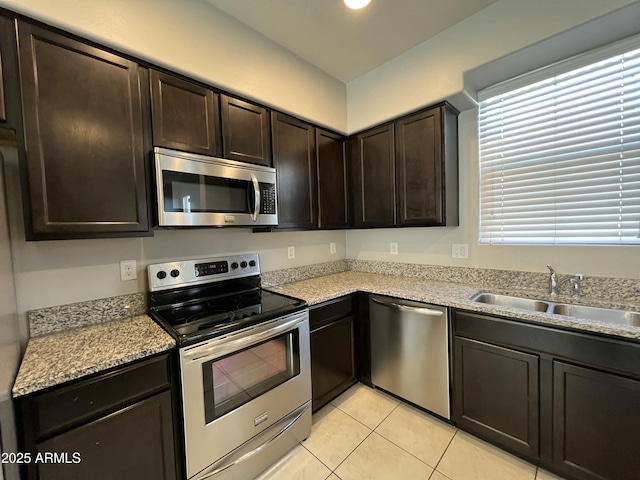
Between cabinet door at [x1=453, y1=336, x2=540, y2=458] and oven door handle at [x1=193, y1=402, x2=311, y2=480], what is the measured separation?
1.05 meters

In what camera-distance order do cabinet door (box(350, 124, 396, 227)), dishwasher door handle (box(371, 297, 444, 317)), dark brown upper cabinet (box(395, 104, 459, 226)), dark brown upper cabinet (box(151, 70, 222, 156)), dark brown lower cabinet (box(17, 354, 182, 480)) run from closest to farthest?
dark brown lower cabinet (box(17, 354, 182, 480)) < dark brown upper cabinet (box(151, 70, 222, 156)) < dishwasher door handle (box(371, 297, 444, 317)) < dark brown upper cabinet (box(395, 104, 459, 226)) < cabinet door (box(350, 124, 396, 227))

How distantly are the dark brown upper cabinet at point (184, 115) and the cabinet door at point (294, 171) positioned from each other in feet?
1.55

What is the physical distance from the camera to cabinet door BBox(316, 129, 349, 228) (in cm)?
233

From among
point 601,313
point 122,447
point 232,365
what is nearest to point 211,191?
point 232,365

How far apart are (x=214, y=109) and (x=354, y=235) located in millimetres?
1862

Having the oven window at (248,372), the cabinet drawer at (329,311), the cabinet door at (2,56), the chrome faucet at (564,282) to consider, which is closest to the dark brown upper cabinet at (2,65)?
the cabinet door at (2,56)

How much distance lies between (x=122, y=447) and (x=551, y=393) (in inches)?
82.9

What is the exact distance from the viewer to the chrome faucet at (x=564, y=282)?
1.67 metres

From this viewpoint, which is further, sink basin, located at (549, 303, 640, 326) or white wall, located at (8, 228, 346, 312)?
sink basin, located at (549, 303, 640, 326)

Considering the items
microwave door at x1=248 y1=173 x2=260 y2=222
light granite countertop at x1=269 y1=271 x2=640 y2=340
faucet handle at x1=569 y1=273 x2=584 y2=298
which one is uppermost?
microwave door at x1=248 y1=173 x2=260 y2=222

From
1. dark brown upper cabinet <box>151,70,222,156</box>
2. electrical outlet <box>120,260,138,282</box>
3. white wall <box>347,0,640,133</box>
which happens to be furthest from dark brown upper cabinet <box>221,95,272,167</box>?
white wall <box>347,0,640,133</box>

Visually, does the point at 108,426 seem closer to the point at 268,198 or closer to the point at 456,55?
the point at 268,198

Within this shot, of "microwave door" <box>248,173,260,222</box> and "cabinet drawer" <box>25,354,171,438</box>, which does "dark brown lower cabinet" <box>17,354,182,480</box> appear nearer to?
"cabinet drawer" <box>25,354,171,438</box>

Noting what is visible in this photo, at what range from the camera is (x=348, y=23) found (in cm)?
178
